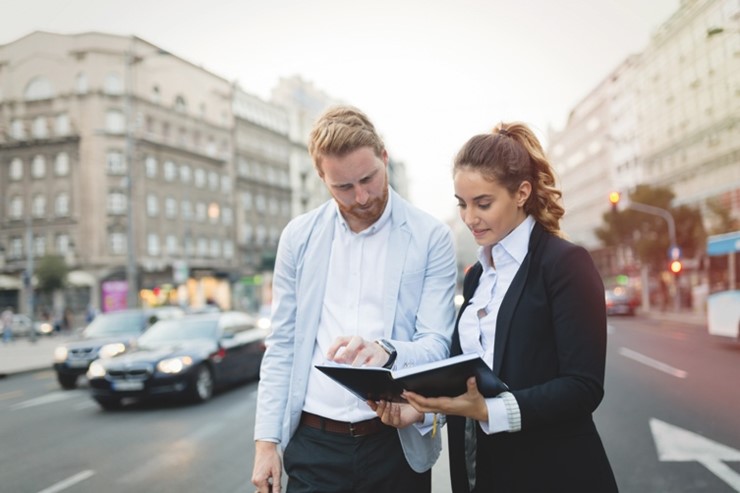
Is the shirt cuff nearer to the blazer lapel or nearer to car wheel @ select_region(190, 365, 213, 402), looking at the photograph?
the blazer lapel

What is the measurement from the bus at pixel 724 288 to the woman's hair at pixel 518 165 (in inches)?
567

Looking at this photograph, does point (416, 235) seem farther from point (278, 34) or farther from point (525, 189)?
point (278, 34)

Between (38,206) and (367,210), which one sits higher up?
(38,206)

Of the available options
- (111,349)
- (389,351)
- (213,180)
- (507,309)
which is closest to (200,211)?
(213,180)

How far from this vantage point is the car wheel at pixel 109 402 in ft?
32.5

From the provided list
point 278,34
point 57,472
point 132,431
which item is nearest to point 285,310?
point 278,34

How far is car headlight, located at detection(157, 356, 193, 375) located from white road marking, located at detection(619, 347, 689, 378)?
8.54 meters

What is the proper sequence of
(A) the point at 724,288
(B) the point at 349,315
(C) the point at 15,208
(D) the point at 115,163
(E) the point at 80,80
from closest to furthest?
(B) the point at 349,315
(E) the point at 80,80
(A) the point at 724,288
(C) the point at 15,208
(D) the point at 115,163

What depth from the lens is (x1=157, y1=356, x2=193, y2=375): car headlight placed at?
983cm

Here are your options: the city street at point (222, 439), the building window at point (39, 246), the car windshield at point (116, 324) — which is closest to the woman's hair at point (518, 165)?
the city street at point (222, 439)

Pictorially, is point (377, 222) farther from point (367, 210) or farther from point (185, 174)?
point (185, 174)

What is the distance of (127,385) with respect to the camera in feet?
31.6

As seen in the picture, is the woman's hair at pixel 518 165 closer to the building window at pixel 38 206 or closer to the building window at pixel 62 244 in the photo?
the building window at pixel 38 206

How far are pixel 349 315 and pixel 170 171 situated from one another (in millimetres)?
49700
